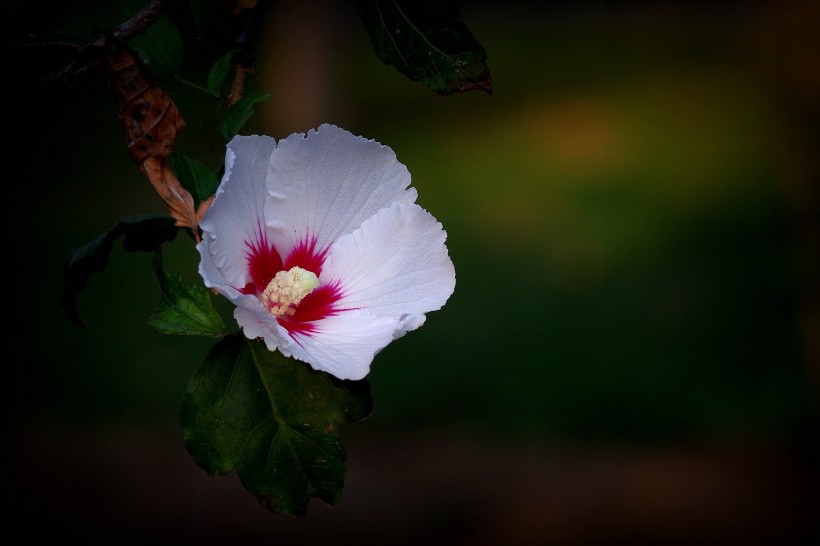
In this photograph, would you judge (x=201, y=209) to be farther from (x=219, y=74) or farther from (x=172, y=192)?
(x=219, y=74)

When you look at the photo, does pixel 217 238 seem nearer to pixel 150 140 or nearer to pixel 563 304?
pixel 150 140

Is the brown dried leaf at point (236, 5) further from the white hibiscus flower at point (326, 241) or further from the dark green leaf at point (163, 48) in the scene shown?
the white hibiscus flower at point (326, 241)

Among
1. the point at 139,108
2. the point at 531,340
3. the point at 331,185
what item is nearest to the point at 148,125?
the point at 139,108

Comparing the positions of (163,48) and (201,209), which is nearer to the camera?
(201,209)

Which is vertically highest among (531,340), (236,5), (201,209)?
(236,5)

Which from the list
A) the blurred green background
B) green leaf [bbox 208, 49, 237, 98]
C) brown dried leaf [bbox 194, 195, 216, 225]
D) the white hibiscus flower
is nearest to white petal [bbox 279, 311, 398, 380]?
the white hibiscus flower

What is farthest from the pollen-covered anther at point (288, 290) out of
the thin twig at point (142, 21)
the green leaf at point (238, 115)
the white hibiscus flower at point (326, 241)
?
the thin twig at point (142, 21)

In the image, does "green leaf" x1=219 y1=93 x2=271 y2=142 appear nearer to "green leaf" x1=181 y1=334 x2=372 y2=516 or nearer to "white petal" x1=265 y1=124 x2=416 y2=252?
"white petal" x1=265 y1=124 x2=416 y2=252
